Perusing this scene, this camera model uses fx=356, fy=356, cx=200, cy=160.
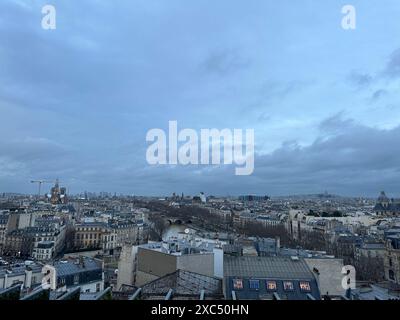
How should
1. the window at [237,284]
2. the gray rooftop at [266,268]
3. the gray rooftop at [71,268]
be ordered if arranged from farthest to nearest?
the gray rooftop at [71,268] < the gray rooftop at [266,268] < the window at [237,284]

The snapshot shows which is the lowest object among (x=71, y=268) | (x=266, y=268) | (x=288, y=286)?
(x=71, y=268)

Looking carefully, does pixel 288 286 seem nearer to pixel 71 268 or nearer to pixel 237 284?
pixel 237 284

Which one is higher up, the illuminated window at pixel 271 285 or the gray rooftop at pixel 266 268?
→ the gray rooftop at pixel 266 268

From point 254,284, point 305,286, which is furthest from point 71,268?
point 305,286

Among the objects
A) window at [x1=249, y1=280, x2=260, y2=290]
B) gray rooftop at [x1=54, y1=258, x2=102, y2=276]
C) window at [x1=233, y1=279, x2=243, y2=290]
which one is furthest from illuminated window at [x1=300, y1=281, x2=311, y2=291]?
gray rooftop at [x1=54, y1=258, x2=102, y2=276]

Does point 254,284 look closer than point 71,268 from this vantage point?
Yes

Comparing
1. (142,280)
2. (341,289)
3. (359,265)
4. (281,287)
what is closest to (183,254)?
(142,280)

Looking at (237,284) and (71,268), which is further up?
(237,284)

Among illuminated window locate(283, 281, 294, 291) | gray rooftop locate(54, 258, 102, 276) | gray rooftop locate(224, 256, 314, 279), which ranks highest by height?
gray rooftop locate(224, 256, 314, 279)

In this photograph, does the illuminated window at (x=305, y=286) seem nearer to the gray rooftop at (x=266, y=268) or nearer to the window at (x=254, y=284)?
the gray rooftop at (x=266, y=268)

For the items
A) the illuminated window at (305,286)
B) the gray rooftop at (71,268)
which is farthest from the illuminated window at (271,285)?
the gray rooftop at (71,268)

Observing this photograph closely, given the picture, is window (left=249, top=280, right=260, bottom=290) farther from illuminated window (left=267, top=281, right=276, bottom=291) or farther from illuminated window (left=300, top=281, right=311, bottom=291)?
illuminated window (left=300, top=281, right=311, bottom=291)
